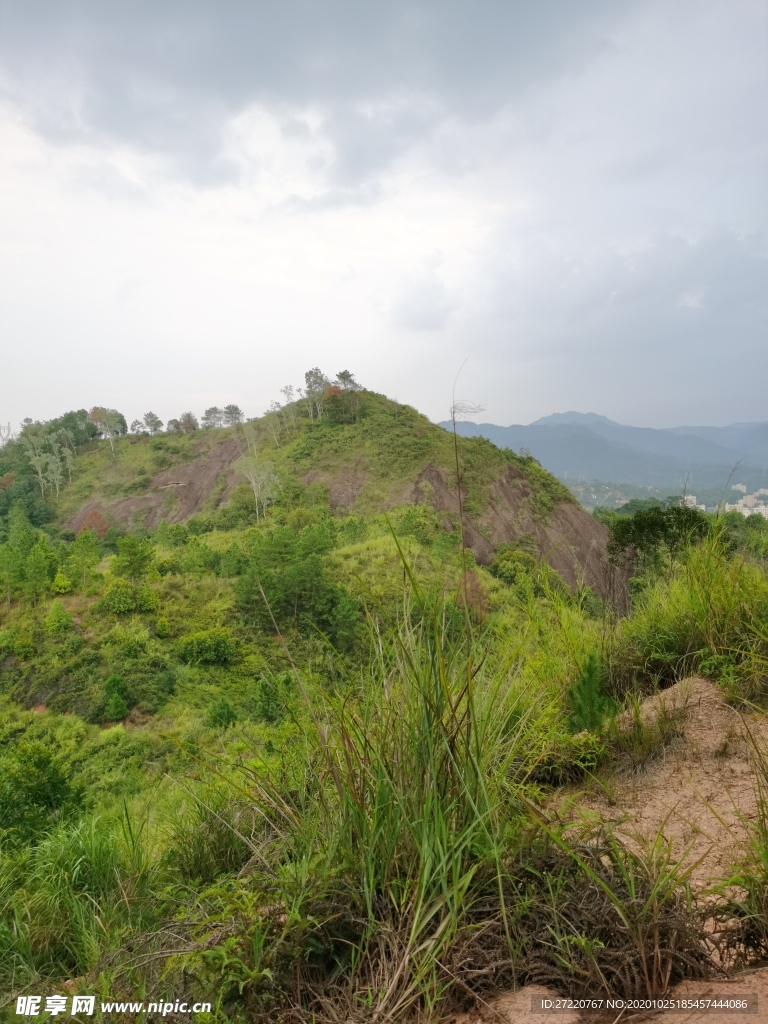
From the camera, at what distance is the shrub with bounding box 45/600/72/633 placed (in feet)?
62.4

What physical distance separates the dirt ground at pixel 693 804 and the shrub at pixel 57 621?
68.7 feet


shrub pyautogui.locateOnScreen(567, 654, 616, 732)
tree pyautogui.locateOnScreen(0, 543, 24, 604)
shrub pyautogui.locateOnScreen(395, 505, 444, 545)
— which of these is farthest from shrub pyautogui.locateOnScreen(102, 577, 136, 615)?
shrub pyautogui.locateOnScreen(567, 654, 616, 732)

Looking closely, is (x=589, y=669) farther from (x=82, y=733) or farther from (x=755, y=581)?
(x=82, y=733)

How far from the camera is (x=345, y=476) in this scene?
114ft

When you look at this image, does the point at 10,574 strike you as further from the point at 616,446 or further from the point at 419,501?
the point at 616,446

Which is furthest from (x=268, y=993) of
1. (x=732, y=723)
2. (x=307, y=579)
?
(x=307, y=579)

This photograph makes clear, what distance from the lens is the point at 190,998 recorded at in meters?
1.03

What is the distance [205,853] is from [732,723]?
1.93 m

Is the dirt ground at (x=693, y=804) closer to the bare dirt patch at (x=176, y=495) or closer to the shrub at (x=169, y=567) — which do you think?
the shrub at (x=169, y=567)

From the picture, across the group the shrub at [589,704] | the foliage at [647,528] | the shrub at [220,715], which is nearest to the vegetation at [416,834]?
the shrub at [589,704]

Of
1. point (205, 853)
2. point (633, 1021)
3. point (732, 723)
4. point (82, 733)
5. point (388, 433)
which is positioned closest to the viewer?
point (633, 1021)

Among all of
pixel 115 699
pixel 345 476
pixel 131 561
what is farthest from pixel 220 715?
pixel 345 476

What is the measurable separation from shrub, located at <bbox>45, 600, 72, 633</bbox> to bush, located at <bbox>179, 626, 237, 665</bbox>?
12.9 feet

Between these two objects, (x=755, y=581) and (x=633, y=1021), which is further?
(x=755, y=581)
